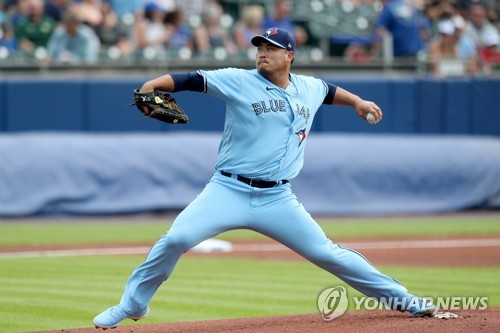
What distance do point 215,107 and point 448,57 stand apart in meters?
4.61

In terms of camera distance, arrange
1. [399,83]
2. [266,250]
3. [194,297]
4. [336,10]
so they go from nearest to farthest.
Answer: [194,297]
[266,250]
[399,83]
[336,10]

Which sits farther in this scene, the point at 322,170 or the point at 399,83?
the point at 399,83

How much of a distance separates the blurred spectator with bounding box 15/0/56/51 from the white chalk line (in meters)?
5.60

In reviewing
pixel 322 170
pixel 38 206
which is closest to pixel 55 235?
pixel 38 206

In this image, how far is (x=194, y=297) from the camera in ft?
27.7

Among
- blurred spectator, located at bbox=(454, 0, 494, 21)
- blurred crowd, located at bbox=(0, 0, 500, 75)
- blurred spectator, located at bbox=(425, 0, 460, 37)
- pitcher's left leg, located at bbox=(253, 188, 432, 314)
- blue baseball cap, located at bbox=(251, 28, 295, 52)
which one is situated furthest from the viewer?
blurred spectator, located at bbox=(454, 0, 494, 21)

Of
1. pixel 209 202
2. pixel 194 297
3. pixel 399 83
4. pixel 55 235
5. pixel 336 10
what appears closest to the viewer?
pixel 209 202

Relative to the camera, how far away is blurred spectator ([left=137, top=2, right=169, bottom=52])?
56.0 ft

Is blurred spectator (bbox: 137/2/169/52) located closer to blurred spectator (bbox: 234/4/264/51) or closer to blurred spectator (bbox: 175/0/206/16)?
blurred spectator (bbox: 234/4/264/51)

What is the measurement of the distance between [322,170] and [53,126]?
479 centimetres

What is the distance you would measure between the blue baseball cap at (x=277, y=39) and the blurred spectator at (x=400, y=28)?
11656 mm

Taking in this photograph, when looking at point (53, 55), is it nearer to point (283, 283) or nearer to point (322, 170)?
point (322, 170)

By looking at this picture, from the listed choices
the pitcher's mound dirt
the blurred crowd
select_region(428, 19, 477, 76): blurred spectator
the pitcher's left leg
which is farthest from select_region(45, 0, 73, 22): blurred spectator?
the pitcher's left leg

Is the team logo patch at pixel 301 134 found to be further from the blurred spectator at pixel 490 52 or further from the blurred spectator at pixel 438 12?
the blurred spectator at pixel 438 12
